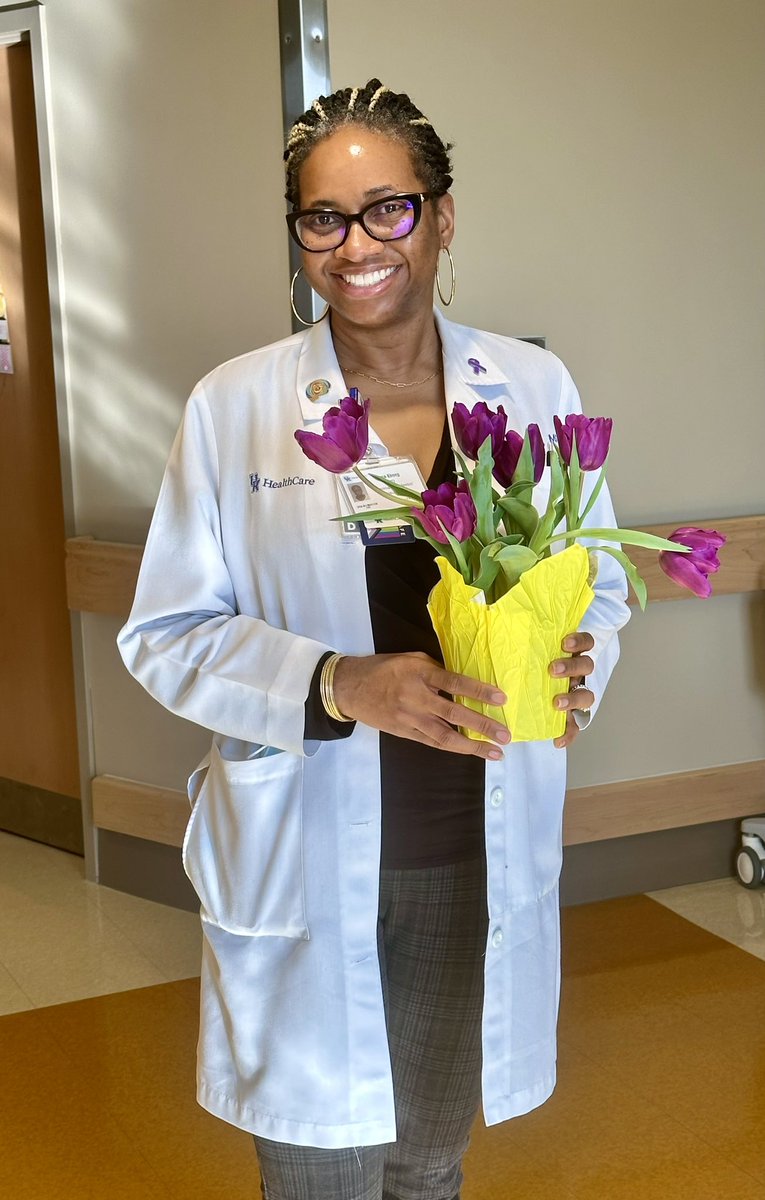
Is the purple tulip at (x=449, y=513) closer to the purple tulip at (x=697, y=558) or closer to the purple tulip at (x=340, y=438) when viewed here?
the purple tulip at (x=340, y=438)

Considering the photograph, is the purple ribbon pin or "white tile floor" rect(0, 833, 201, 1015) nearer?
the purple ribbon pin

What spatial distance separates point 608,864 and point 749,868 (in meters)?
0.43

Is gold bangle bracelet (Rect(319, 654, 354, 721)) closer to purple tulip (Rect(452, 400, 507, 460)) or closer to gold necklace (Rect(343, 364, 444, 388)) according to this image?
purple tulip (Rect(452, 400, 507, 460))

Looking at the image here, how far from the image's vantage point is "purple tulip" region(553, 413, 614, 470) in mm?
1362

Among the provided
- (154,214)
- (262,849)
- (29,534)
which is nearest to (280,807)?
(262,849)

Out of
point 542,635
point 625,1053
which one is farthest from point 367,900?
point 625,1053

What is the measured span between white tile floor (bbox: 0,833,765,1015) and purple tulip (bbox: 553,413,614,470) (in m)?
2.45

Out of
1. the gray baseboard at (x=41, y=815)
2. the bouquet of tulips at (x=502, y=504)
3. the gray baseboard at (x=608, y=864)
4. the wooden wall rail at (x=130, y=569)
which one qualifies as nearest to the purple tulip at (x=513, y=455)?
the bouquet of tulips at (x=502, y=504)

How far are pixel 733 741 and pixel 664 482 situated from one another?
33.1 inches

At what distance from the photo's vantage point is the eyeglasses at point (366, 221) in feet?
5.18

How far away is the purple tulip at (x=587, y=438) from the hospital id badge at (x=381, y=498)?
0.27 m

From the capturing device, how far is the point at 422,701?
54.9 inches

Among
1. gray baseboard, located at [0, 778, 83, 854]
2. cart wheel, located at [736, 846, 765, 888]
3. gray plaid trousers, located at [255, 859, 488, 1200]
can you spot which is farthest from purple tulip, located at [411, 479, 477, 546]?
gray baseboard, located at [0, 778, 83, 854]

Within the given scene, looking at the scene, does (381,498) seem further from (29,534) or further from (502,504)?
(29,534)
